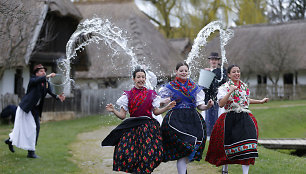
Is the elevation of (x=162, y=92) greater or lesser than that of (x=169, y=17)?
lesser

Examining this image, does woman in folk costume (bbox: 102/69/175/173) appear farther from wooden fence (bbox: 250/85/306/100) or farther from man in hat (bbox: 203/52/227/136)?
wooden fence (bbox: 250/85/306/100)

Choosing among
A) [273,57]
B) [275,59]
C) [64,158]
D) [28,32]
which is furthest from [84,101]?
[275,59]

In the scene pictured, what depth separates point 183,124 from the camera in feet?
15.5

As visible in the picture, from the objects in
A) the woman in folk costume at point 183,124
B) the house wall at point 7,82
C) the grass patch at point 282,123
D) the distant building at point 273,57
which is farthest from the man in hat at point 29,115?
the distant building at point 273,57

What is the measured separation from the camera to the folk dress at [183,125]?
15.3ft

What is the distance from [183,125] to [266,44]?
23.6 meters

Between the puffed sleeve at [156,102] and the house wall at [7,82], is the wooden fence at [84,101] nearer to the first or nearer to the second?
the house wall at [7,82]

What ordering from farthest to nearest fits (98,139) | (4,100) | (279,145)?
(4,100) < (98,139) < (279,145)

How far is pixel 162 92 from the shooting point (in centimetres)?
501

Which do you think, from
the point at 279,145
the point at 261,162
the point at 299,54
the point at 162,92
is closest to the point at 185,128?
the point at 162,92

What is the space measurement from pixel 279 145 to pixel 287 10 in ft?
103

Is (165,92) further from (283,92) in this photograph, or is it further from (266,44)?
(266,44)

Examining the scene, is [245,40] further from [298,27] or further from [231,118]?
[231,118]

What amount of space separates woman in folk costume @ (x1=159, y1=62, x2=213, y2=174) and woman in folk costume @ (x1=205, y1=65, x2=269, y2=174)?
41 centimetres
